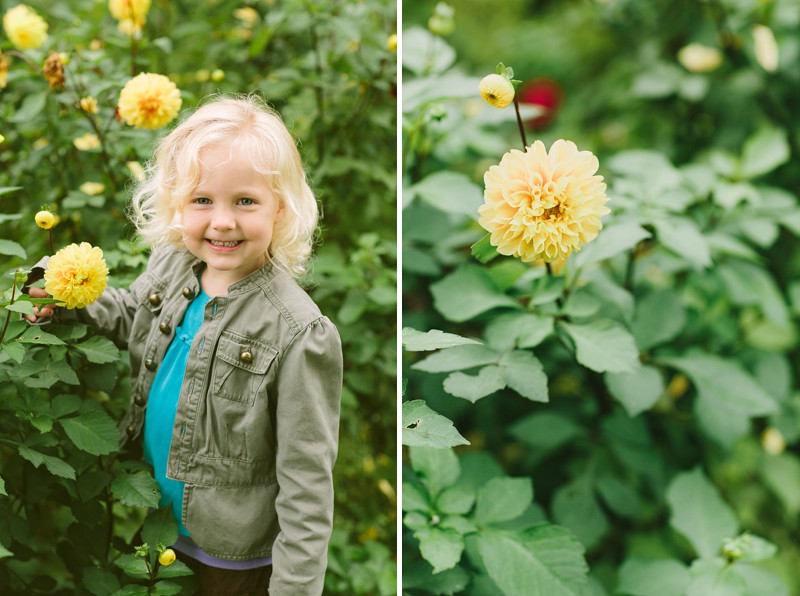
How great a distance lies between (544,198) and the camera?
96 centimetres

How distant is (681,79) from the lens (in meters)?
2.01

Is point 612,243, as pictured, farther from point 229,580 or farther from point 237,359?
point 229,580

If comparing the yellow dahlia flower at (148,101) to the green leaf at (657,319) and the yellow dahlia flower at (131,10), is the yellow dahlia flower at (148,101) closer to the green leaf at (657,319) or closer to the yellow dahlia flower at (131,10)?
the yellow dahlia flower at (131,10)

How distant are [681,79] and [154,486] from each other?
165 centimetres

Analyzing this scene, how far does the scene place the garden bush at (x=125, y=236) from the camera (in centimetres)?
110

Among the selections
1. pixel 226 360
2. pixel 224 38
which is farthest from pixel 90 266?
pixel 224 38

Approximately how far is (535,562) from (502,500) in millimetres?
107

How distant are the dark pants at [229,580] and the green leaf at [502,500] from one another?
35 centimetres

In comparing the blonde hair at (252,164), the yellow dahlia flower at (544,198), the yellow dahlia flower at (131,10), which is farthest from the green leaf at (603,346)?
the yellow dahlia flower at (131,10)

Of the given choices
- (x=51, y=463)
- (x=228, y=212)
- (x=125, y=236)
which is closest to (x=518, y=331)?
(x=228, y=212)

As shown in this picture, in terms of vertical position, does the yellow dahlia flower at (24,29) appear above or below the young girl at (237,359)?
above

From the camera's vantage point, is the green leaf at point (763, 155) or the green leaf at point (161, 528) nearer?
the green leaf at point (161, 528)

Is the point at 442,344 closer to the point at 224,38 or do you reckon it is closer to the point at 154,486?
the point at 154,486

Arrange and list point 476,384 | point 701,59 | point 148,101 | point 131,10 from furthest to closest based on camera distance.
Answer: point 701,59 < point 131,10 < point 148,101 < point 476,384
